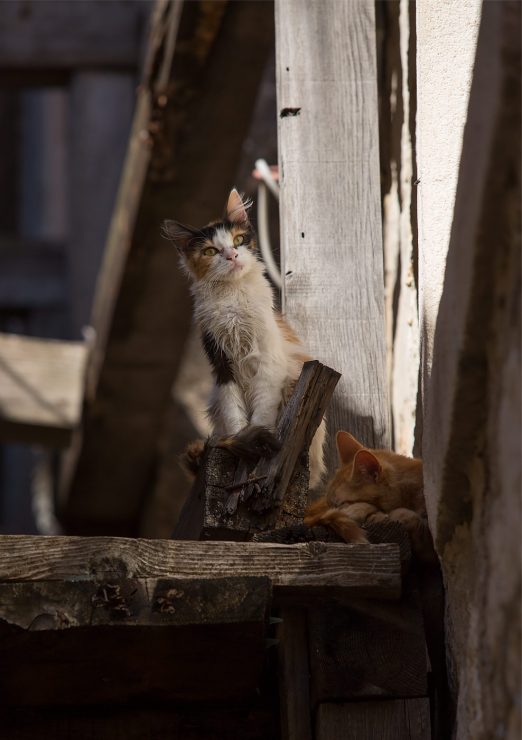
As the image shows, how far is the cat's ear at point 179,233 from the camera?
11.4 feet

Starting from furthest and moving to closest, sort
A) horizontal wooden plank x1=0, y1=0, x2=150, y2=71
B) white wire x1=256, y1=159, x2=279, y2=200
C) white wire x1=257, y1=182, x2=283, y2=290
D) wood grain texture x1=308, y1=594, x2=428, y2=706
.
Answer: horizontal wooden plank x1=0, y1=0, x2=150, y2=71 < white wire x1=256, y1=159, x2=279, y2=200 < white wire x1=257, y1=182, x2=283, y2=290 < wood grain texture x1=308, y1=594, x2=428, y2=706

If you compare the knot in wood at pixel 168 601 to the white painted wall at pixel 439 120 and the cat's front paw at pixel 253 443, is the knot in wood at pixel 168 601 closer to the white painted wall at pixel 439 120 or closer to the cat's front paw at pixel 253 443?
the cat's front paw at pixel 253 443

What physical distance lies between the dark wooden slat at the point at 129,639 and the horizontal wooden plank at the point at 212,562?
35mm

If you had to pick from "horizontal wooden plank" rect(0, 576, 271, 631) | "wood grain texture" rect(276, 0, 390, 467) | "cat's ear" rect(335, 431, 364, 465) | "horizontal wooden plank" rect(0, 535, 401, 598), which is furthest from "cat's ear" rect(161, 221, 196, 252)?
"horizontal wooden plank" rect(0, 576, 271, 631)

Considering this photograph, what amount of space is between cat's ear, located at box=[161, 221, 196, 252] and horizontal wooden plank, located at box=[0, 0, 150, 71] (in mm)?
3722

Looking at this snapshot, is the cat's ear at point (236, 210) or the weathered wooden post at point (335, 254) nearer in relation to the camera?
the weathered wooden post at point (335, 254)

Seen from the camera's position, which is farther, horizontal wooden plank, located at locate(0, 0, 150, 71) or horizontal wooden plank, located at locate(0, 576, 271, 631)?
horizontal wooden plank, located at locate(0, 0, 150, 71)

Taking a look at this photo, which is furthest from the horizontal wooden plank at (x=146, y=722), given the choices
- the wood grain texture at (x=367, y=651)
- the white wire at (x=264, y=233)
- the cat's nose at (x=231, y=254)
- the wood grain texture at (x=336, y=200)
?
the white wire at (x=264, y=233)

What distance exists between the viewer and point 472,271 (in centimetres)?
180

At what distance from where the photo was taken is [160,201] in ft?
17.8

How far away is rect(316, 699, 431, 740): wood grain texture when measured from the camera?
238 centimetres

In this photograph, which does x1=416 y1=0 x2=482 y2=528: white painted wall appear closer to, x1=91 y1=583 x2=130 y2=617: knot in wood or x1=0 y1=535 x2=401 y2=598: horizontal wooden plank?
x1=0 y1=535 x2=401 y2=598: horizontal wooden plank

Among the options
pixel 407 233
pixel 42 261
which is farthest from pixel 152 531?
pixel 407 233

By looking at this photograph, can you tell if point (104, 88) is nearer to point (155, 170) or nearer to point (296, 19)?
point (155, 170)
